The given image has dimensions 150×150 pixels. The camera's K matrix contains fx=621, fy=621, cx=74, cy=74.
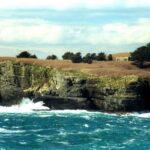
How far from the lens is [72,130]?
66.4 m

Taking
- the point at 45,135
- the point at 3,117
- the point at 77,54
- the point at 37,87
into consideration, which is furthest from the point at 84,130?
the point at 77,54

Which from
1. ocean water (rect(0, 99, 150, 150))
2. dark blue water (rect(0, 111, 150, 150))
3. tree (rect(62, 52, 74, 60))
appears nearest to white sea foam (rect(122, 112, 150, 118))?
ocean water (rect(0, 99, 150, 150))

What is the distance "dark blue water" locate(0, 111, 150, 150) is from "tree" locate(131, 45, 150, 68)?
2881cm

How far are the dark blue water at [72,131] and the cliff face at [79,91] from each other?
600 centimetres

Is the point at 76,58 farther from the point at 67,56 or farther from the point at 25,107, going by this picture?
the point at 25,107

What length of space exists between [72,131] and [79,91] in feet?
96.9

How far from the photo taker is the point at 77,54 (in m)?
124

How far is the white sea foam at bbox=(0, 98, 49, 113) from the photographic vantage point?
307 feet

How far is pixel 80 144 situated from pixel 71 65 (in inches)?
2110

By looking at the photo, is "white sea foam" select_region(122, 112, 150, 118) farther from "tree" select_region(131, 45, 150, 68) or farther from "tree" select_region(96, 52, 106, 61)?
"tree" select_region(96, 52, 106, 61)

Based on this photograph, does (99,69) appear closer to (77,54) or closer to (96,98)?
(96,98)

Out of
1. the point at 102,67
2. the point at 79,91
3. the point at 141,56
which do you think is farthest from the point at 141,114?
the point at 141,56

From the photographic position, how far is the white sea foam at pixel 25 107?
9362cm

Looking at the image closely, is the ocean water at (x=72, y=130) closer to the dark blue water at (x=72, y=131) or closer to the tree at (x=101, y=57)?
the dark blue water at (x=72, y=131)
